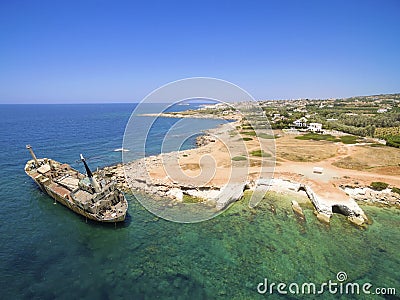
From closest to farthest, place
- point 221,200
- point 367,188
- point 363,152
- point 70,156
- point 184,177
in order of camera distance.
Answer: point 221,200
point 367,188
point 184,177
point 363,152
point 70,156

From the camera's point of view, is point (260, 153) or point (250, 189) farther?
point (260, 153)

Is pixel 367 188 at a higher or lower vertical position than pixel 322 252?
higher

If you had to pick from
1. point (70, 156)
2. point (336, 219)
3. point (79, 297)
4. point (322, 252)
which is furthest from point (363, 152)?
point (70, 156)

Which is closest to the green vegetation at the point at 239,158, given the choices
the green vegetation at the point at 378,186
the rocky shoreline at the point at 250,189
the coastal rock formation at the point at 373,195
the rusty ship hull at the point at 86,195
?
the rocky shoreline at the point at 250,189

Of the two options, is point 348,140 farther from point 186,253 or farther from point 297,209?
point 186,253

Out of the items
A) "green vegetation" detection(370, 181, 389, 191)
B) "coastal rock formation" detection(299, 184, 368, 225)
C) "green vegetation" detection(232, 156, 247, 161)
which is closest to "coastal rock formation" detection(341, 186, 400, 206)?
"green vegetation" detection(370, 181, 389, 191)

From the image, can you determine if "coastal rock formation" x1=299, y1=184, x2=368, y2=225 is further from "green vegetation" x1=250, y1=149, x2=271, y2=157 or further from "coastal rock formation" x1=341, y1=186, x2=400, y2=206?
"green vegetation" x1=250, y1=149, x2=271, y2=157

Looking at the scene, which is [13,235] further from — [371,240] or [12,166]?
[371,240]

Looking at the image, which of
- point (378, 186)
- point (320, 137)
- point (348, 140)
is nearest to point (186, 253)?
point (378, 186)
